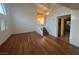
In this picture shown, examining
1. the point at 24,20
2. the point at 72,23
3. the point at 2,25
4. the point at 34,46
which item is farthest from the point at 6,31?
the point at 72,23

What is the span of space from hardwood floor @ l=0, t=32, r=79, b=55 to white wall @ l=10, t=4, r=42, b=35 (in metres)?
0.09

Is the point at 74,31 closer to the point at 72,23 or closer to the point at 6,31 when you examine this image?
the point at 72,23

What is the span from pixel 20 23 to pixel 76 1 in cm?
93

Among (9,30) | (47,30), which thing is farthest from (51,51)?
(9,30)

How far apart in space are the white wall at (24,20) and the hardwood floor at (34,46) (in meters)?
0.09

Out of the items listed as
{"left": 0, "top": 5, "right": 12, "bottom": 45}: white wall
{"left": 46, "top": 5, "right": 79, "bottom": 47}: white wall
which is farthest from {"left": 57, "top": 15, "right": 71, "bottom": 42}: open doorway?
{"left": 0, "top": 5, "right": 12, "bottom": 45}: white wall

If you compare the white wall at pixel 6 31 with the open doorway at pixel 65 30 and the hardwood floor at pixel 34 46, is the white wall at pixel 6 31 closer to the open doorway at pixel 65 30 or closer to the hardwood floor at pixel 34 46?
the hardwood floor at pixel 34 46

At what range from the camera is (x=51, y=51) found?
1.63 metres

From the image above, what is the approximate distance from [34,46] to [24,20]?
469mm

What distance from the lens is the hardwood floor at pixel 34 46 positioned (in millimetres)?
1593

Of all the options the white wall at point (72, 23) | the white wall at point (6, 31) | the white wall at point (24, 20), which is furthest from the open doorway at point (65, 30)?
the white wall at point (6, 31)

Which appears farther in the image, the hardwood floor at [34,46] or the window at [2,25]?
the window at [2,25]

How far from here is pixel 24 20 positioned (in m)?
1.79
